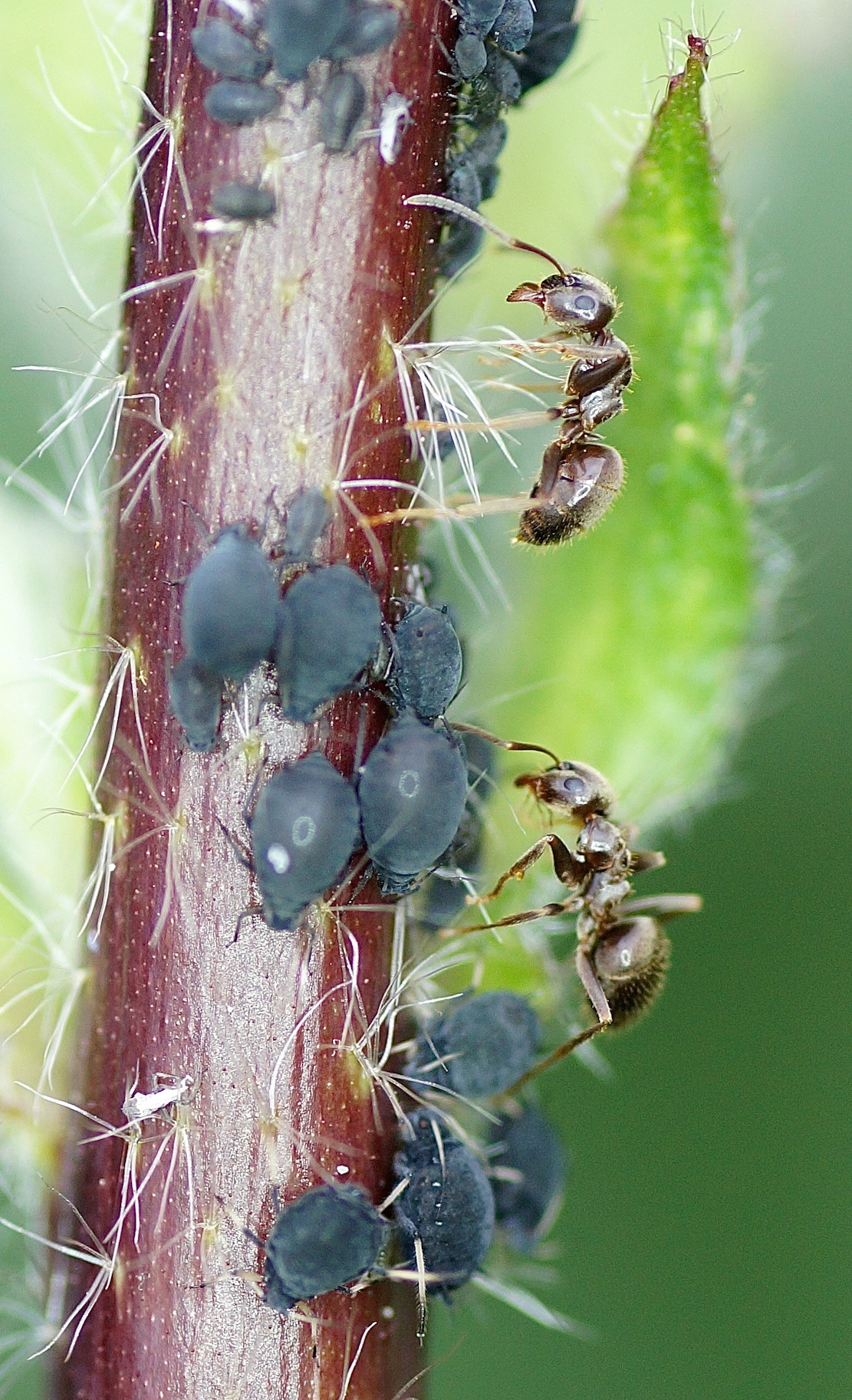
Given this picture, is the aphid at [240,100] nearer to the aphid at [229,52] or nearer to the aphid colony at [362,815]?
the aphid at [229,52]

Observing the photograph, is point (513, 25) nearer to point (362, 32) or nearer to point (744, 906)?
point (362, 32)

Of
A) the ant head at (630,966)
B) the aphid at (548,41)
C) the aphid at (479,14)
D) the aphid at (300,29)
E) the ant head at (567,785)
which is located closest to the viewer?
the aphid at (300,29)

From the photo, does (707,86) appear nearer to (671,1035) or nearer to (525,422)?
(525,422)

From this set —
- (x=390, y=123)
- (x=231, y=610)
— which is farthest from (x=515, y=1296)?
(x=390, y=123)

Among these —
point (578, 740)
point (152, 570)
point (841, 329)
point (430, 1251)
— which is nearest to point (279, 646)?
point (152, 570)

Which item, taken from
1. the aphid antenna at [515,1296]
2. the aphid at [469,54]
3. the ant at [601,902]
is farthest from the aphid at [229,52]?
the aphid antenna at [515,1296]

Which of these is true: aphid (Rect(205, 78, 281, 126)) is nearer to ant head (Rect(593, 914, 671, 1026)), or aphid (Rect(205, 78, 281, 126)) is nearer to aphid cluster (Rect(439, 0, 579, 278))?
aphid cluster (Rect(439, 0, 579, 278))
